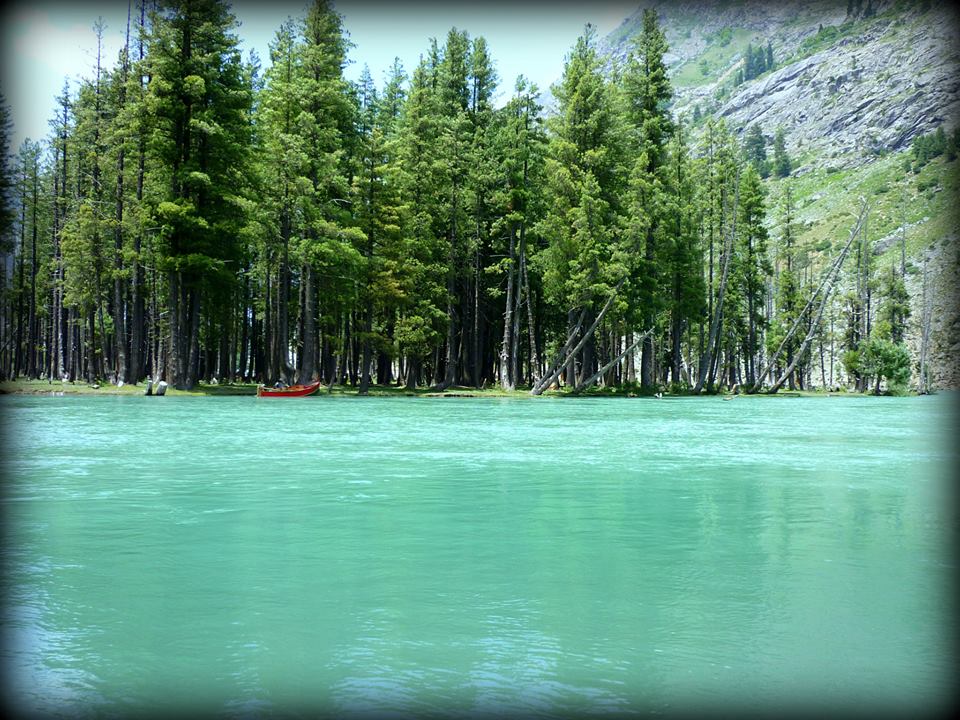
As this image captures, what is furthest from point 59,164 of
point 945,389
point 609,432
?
point 945,389

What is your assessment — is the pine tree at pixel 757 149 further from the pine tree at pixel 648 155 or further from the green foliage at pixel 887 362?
the pine tree at pixel 648 155

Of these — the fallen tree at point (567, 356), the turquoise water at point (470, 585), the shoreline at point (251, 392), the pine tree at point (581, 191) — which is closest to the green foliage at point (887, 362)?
the shoreline at point (251, 392)

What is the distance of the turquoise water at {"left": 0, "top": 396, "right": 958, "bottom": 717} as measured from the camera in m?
4.96

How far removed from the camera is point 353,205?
45.9 m

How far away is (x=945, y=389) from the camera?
75000 millimetres

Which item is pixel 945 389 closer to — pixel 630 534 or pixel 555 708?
pixel 630 534

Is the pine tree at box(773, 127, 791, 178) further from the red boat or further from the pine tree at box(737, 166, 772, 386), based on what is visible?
the red boat

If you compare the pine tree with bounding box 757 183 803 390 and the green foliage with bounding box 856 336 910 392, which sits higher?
the pine tree with bounding box 757 183 803 390

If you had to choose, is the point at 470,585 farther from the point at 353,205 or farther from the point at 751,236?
the point at 751,236

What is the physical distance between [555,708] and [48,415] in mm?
26015

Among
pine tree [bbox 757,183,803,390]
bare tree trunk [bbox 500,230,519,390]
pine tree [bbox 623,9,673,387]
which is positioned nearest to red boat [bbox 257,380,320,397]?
bare tree trunk [bbox 500,230,519,390]

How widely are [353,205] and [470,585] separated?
134 feet

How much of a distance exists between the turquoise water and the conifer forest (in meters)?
27.5

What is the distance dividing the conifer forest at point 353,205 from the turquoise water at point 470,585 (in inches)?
1082
